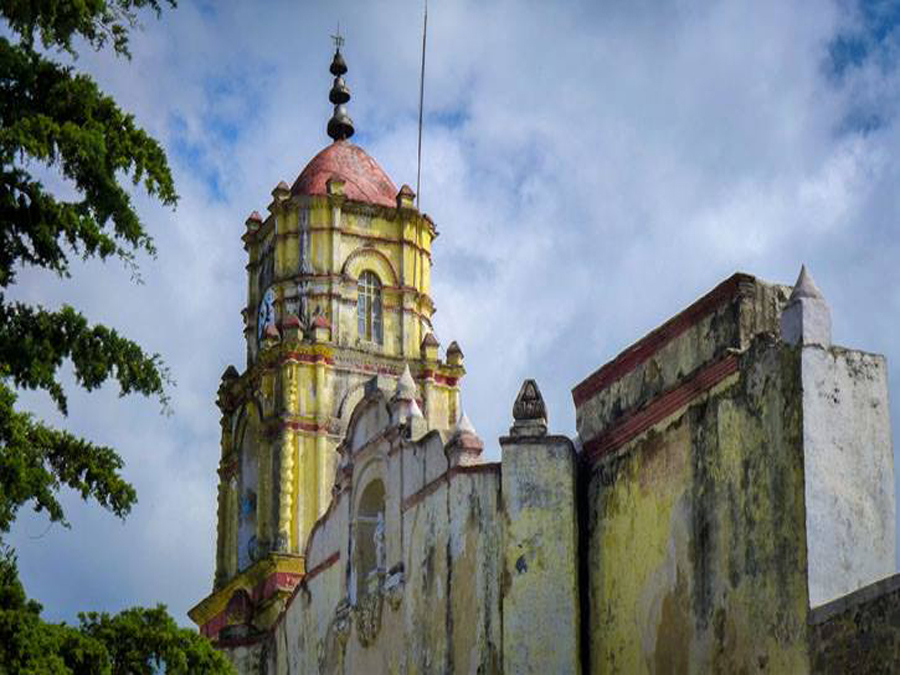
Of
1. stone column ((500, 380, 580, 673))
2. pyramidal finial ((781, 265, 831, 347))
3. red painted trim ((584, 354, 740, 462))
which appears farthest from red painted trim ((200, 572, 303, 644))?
pyramidal finial ((781, 265, 831, 347))

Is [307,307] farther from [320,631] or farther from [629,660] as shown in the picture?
[629,660]

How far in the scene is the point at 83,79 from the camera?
1481cm

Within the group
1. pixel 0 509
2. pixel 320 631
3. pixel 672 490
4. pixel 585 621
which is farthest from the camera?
pixel 320 631

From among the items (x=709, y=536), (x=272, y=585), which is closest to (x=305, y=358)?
(x=272, y=585)

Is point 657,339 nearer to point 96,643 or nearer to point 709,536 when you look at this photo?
point 709,536

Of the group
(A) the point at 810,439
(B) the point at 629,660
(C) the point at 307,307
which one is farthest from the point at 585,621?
(C) the point at 307,307

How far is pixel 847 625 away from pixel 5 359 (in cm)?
644

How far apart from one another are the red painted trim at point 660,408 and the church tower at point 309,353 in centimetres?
1491

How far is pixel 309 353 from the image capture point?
34656 mm

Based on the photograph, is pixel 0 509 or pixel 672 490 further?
pixel 672 490

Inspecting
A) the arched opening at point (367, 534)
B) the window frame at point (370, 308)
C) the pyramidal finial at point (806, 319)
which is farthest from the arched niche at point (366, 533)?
the window frame at point (370, 308)

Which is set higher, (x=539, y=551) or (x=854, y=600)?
(x=539, y=551)

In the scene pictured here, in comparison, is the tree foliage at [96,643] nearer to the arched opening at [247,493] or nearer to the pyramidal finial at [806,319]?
the pyramidal finial at [806,319]

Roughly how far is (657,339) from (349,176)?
63.7 feet
